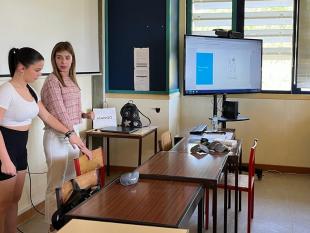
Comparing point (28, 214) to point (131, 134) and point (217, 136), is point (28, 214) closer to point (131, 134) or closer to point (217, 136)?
point (131, 134)

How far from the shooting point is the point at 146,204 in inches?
83.0

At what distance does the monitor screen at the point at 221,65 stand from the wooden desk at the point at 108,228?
3202 millimetres

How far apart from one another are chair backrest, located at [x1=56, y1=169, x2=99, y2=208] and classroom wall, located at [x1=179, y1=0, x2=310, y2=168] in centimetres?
309

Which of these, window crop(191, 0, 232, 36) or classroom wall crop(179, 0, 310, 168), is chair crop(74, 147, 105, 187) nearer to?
classroom wall crop(179, 0, 310, 168)

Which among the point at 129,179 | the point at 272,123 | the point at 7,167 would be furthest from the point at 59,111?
the point at 272,123

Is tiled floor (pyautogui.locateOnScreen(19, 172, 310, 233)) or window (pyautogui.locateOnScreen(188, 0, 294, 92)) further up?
window (pyautogui.locateOnScreen(188, 0, 294, 92))

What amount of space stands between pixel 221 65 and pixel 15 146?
300 cm

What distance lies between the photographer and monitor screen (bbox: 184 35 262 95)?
4.89 meters

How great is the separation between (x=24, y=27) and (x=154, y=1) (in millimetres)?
1987

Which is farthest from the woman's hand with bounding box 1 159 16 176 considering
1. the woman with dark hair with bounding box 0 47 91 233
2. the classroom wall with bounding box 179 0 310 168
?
the classroom wall with bounding box 179 0 310 168

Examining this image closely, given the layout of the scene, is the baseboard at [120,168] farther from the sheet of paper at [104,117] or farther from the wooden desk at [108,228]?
the wooden desk at [108,228]

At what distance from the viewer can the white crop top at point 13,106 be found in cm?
259

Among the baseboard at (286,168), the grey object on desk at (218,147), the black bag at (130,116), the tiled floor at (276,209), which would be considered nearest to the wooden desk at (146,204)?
the grey object on desk at (218,147)

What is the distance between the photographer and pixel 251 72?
520cm
